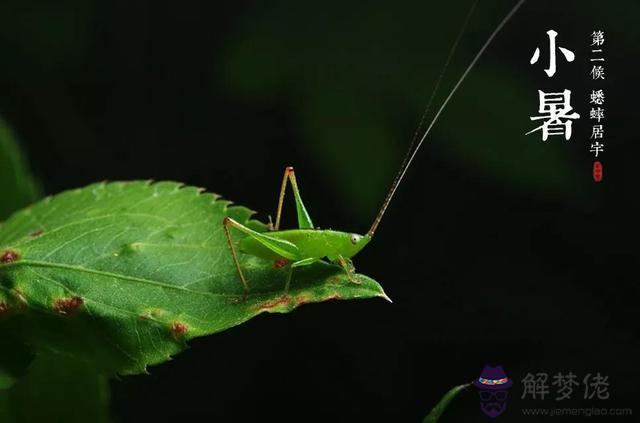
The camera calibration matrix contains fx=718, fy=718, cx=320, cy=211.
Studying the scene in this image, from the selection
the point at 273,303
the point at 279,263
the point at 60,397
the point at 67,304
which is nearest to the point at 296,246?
the point at 279,263

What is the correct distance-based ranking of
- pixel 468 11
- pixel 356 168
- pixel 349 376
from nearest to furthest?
pixel 356 168 → pixel 468 11 → pixel 349 376

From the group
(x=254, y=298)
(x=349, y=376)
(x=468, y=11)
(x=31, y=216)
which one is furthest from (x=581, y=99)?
(x=31, y=216)

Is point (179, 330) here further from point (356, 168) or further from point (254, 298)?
point (356, 168)

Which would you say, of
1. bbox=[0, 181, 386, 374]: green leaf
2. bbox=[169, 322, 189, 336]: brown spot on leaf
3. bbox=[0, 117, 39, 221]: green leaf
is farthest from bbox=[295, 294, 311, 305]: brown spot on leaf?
bbox=[0, 117, 39, 221]: green leaf

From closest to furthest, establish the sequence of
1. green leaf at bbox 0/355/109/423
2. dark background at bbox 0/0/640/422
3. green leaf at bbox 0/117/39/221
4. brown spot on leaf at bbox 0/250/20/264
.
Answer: brown spot on leaf at bbox 0/250/20/264 → green leaf at bbox 0/355/109/423 → green leaf at bbox 0/117/39/221 → dark background at bbox 0/0/640/422

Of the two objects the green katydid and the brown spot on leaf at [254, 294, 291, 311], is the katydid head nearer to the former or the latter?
the green katydid
